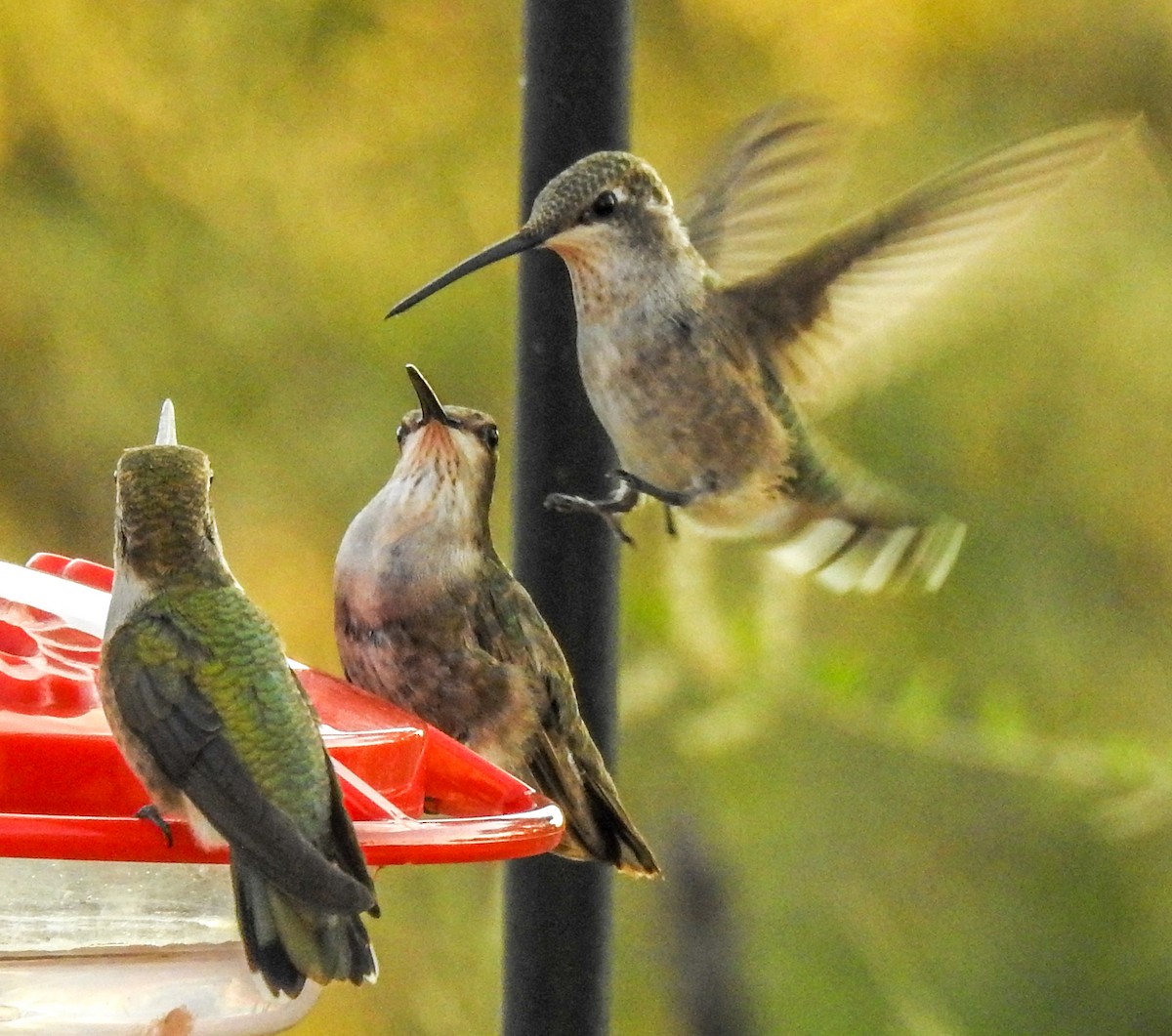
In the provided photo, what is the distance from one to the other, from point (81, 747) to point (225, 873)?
441 mm

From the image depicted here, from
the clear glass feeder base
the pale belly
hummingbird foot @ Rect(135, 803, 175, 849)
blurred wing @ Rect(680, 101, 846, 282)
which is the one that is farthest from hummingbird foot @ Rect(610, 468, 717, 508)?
hummingbird foot @ Rect(135, 803, 175, 849)

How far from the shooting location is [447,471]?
3039mm

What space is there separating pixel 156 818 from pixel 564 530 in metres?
0.75

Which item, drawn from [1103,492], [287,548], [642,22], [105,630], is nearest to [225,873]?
[105,630]

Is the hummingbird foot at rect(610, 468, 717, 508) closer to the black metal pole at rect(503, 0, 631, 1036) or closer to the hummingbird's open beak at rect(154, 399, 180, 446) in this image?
the black metal pole at rect(503, 0, 631, 1036)

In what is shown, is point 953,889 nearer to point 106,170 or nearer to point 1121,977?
point 1121,977

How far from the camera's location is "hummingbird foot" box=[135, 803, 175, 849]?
1.93 meters

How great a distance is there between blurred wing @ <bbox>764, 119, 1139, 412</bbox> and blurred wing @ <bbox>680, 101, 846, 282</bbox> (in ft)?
0.40

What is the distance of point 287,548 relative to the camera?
6.03m

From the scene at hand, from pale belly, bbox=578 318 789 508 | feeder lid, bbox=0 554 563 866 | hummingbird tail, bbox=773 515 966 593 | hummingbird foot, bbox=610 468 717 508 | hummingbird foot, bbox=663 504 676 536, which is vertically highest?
pale belly, bbox=578 318 789 508

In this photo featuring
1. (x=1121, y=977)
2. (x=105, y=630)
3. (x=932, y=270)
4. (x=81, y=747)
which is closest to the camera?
(x=81, y=747)

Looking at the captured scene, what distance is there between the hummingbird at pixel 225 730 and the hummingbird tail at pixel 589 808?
0.47m

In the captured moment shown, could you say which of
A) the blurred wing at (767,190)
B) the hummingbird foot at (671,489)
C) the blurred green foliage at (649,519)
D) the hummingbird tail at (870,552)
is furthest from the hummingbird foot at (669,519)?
the blurred green foliage at (649,519)

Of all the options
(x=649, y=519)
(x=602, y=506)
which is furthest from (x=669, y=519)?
(x=649, y=519)
